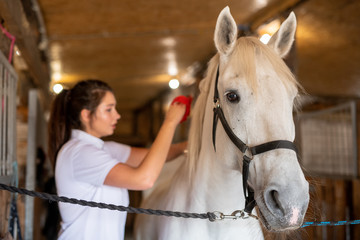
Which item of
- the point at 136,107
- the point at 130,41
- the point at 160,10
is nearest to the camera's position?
the point at 160,10

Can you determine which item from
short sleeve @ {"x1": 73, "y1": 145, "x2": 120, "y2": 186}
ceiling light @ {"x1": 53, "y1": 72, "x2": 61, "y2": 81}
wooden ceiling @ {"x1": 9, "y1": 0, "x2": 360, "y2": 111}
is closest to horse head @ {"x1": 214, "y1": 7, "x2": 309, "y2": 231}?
short sleeve @ {"x1": 73, "y1": 145, "x2": 120, "y2": 186}

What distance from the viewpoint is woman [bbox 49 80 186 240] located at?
1.69 m

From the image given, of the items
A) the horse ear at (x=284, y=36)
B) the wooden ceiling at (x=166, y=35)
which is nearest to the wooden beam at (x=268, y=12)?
the wooden ceiling at (x=166, y=35)

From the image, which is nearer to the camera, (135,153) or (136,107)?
(135,153)

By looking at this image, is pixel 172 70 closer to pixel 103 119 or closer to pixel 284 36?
pixel 103 119

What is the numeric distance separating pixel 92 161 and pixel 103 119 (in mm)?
346

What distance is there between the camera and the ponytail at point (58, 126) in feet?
6.56

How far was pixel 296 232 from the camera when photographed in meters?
1.53

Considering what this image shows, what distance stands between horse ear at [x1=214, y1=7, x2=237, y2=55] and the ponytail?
93cm

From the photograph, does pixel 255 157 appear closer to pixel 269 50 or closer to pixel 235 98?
pixel 235 98

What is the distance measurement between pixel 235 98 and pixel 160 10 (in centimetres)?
293

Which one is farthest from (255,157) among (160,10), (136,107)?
(136,107)

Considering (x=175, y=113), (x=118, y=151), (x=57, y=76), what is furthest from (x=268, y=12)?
(x=57, y=76)

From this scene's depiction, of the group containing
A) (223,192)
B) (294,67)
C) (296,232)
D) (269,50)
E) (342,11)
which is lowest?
(296,232)
